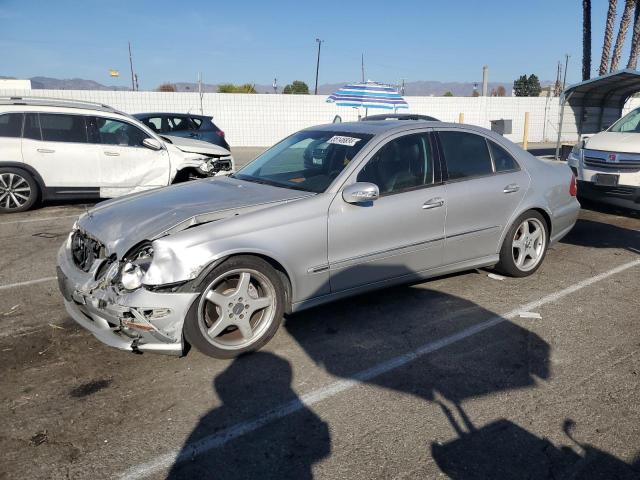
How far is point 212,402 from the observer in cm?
319

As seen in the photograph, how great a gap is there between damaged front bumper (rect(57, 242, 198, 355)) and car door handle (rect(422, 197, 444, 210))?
7.02 feet

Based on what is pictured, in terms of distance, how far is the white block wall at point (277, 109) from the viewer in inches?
905

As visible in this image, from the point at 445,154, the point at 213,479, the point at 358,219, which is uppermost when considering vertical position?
the point at 445,154

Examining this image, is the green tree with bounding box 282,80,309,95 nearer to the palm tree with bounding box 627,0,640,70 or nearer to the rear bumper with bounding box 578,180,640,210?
the palm tree with bounding box 627,0,640,70

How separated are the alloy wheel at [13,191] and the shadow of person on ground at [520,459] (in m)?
8.05

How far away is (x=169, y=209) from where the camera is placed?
387cm

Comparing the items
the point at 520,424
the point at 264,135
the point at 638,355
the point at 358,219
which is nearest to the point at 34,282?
the point at 358,219

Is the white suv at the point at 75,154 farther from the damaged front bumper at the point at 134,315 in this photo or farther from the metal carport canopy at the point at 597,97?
the metal carport canopy at the point at 597,97

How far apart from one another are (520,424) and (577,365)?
3.13ft

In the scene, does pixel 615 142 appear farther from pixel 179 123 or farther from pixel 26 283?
pixel 179 123

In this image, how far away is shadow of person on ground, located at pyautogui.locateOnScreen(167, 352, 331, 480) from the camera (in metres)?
2.62

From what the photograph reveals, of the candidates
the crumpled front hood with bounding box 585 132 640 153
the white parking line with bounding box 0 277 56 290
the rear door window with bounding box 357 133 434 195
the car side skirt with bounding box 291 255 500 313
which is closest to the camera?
the car side skirt with bounding box 291 255 500 313

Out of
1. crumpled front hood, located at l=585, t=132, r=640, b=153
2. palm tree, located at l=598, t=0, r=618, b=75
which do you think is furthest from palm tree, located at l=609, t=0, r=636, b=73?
crumpled front hood, located at l=585, t=132, r=640, b=153

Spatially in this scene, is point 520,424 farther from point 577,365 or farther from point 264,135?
point 264,135
